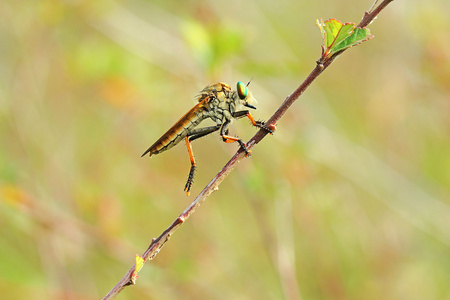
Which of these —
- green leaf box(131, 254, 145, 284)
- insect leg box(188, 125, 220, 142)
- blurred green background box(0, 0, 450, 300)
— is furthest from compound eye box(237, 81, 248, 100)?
green leaf box(131, 254, 145, 284)

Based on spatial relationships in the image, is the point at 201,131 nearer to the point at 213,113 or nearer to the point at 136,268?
the point at 213,113

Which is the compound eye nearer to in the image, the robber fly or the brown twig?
the robber fly

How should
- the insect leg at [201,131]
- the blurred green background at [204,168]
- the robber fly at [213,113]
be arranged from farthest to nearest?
the blurred green background at [204,168] → the insect leg at [201,131] → the robber fly at [213,113]

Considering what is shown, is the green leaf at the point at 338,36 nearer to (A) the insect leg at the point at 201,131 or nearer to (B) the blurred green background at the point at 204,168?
(A) the insect leg at the point at 201,131

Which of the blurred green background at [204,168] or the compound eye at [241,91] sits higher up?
the blurred green background at [204,168]

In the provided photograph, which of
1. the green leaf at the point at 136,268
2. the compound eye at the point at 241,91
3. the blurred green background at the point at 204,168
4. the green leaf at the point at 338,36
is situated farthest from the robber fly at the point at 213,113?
the green leaf at the point at 136,268

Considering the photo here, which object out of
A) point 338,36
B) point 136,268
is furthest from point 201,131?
point 136,268
